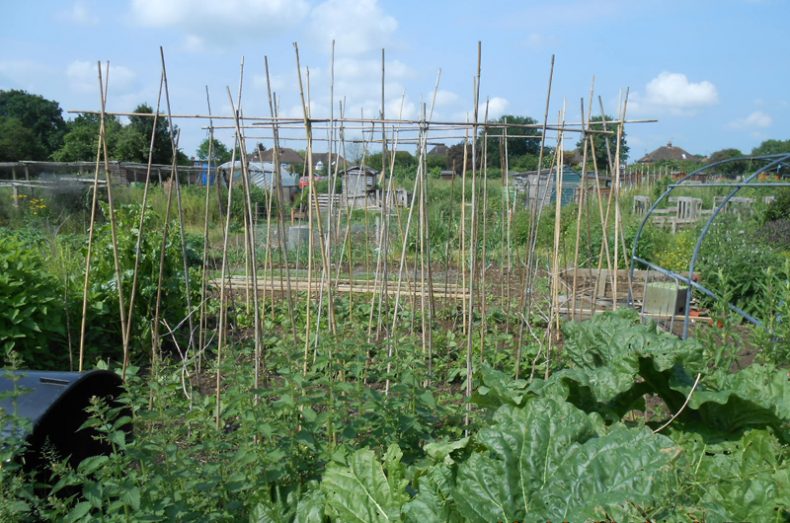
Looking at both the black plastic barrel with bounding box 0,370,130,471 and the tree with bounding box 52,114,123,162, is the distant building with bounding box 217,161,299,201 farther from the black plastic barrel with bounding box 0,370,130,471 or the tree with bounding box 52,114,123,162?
the tree with bounding box 52,114,123,162

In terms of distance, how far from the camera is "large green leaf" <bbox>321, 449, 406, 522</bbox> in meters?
2.18

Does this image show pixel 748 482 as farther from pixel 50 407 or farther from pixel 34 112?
pixel 34 112

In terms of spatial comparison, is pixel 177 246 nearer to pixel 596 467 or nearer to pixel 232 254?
pixel 232 254

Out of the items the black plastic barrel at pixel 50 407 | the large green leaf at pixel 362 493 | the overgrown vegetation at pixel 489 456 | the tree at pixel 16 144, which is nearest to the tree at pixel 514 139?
the overgrown vegetation at pixel 489 456

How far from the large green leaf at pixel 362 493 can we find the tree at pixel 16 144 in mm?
37989

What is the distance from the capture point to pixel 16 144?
3481 cm

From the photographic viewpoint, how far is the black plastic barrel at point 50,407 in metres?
2.04

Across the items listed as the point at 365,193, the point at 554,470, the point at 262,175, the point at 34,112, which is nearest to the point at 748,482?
the point at 554,470

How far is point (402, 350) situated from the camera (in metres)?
3.40

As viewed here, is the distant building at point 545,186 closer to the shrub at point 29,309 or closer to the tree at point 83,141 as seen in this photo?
the shrub at point 29,309

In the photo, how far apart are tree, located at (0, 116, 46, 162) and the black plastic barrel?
1443 inches

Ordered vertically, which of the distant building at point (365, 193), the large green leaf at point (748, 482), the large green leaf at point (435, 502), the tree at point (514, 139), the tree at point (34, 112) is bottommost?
the large green leaf at point (435, 502)

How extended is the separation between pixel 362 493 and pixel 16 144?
129 feet

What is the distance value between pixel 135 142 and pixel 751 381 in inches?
1130
